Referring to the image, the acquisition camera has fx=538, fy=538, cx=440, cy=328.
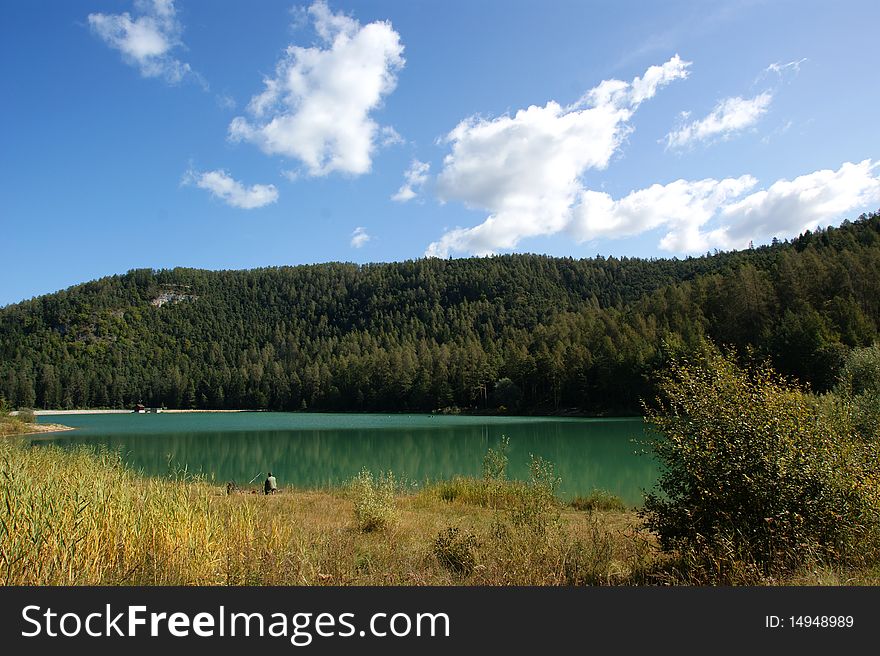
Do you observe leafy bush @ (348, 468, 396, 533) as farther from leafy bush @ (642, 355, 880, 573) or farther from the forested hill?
the forested hill

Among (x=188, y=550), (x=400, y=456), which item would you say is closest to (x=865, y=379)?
(x=400, y=456)

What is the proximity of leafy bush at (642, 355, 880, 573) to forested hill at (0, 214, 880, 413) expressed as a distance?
5296mm

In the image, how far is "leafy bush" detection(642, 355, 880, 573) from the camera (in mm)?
6922

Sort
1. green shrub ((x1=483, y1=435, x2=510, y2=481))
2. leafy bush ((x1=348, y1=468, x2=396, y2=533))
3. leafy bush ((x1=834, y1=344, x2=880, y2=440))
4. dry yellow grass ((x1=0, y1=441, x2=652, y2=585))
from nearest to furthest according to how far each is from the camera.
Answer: dry yellow grass ((x1=0, y1=441, x2=652, y2=585)) → leafy bush ((x1=348, y1=468, x2=396, y2=533)) → green shrub ((x1=483, y1=435, x2=510, y2=481)) → leafy bush ((x1=834, y1=344, x2=880, y2=440))

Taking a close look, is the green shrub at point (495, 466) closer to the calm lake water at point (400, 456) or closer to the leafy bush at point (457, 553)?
the calm lake water at point (400, 456)

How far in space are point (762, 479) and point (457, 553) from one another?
177 inches

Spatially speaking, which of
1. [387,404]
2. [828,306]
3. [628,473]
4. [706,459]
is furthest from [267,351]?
[706,459]

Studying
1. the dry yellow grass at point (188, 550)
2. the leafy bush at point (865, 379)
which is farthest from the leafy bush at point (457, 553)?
the leafy bush at point (865, 379)

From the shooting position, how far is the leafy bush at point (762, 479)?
273 inches

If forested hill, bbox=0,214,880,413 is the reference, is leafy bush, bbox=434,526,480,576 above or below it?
below

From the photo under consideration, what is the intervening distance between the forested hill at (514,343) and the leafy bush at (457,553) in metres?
6.58

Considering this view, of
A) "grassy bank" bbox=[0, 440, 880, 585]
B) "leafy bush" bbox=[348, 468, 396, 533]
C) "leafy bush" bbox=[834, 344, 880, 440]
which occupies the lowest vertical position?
"leafy bush" bbox=[348, 468, 396, 533]

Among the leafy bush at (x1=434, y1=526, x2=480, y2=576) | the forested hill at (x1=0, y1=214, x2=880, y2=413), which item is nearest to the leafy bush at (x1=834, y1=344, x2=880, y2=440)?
the forested hill at (x1=0, y1=214, x2=880, y2=413)

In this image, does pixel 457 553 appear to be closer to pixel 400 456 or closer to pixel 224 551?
pixel 224 551
